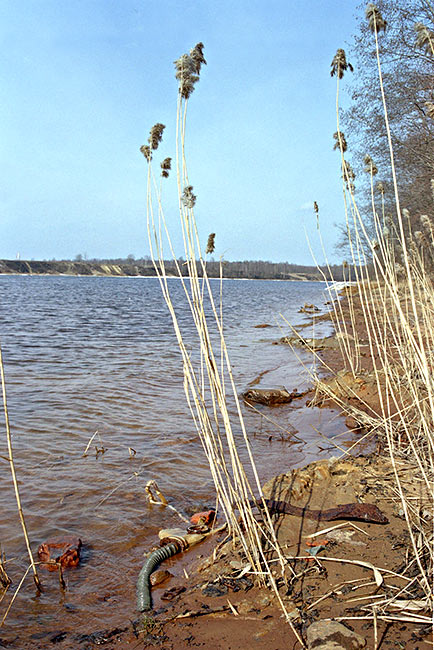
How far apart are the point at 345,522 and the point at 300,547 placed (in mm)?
323

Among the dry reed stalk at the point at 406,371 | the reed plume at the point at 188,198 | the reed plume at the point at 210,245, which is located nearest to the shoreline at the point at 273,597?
the dry reed stalk at the point at 406,371

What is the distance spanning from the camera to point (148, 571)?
250 cm

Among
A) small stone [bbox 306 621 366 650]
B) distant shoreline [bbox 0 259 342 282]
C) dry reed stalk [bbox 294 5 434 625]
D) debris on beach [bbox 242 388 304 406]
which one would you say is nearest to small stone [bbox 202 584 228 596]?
small stone [bbox 306 621 366 650]

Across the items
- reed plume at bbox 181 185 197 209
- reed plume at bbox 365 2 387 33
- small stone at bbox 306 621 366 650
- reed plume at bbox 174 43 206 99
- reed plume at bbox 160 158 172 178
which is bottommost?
small stone at bbox 306 621 366 650

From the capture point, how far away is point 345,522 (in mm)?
2354

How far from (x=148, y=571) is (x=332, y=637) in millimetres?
1290

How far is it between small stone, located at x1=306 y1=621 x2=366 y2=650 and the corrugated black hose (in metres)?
0.94

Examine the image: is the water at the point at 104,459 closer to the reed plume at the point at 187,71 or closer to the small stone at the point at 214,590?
the small stone at the point at 214,590

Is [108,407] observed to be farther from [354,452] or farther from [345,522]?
[345,522]

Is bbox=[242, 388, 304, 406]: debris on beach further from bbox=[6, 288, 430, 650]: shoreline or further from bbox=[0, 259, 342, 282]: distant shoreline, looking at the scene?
bbox=[0, 259, 342, 282]: distant shoreline

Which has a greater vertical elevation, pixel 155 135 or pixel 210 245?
pixel 155 135

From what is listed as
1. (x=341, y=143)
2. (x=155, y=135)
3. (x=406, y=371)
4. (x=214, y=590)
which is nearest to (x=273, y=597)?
(x=214, y=590)

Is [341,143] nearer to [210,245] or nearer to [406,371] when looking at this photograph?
[210,245]

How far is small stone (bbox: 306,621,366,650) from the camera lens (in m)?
1.47
